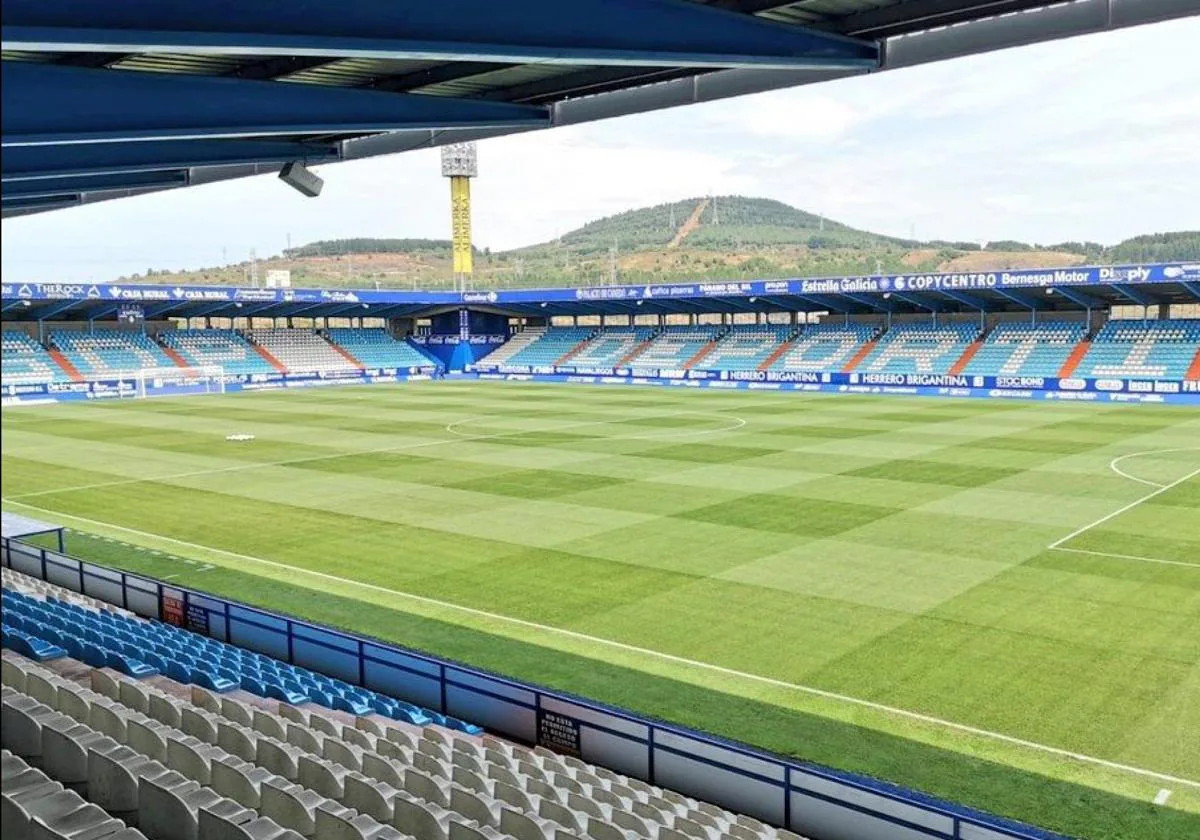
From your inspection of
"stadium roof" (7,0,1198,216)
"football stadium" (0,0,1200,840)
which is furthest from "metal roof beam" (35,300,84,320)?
"stadium roof" (7,0,1198,216)

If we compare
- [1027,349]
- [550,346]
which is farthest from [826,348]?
[550,346]

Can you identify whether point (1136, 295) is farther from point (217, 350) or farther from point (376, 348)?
point (217, 350)

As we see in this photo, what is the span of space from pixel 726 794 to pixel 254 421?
41151 mm

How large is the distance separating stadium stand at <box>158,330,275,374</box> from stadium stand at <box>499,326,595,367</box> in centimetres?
1857

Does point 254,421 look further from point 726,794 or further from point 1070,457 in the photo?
point 726,794

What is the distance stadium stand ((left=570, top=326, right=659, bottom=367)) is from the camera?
75.9 metres

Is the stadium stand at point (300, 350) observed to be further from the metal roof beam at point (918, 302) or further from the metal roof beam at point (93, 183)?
the metal roof beam at point (93, 183)

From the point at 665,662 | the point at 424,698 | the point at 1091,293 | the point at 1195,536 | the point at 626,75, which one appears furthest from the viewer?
the point at 1091,293

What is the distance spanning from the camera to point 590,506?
24766mm

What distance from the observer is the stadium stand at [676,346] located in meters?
72.8

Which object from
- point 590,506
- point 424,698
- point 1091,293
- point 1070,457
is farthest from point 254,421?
point 1091,293

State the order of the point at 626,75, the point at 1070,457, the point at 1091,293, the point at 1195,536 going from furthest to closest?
the point at 1091,293, the point at 1070,457, the point at 1195,536, the point at 626,75

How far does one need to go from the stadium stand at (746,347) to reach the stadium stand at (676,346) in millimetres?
1255

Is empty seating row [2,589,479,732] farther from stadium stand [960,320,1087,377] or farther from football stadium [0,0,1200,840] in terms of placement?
stadium stand [960,320,1087,377]
